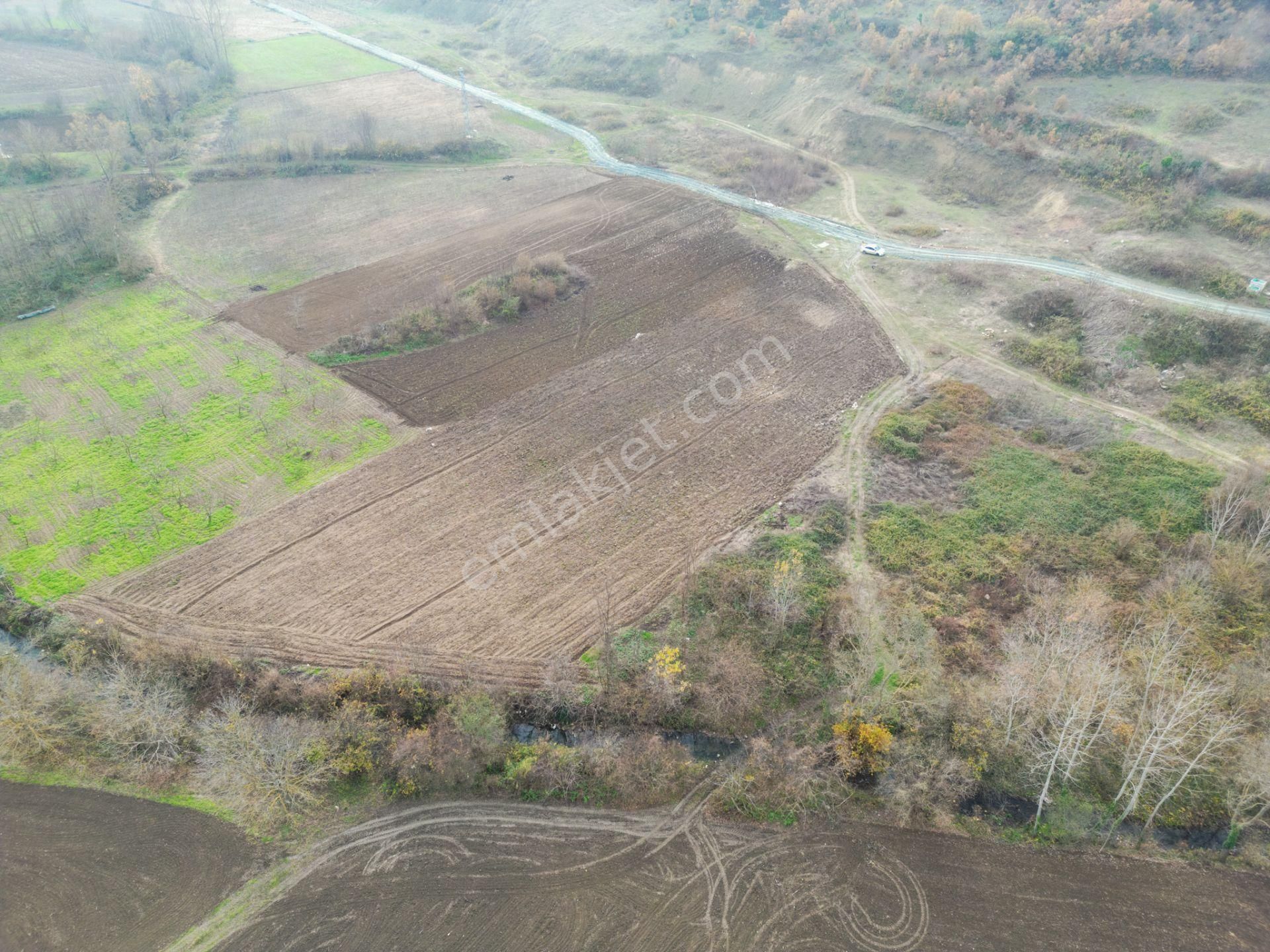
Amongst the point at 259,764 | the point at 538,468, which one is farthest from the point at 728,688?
the point at 259,764

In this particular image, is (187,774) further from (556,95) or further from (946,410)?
(556,95)

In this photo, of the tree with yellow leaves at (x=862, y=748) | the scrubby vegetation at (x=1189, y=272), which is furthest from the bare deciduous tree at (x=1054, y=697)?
the scrubby vegetation at (x=1189, y=272)

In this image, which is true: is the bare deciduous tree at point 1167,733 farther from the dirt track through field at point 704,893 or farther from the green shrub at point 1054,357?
the green shrub at point 1054,357

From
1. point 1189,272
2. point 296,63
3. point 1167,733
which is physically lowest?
point 1167,733

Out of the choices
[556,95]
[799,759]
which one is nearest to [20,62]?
[556,95]

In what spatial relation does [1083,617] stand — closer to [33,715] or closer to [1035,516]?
[1035,516]

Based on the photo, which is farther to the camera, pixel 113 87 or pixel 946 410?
pixel 113 87
